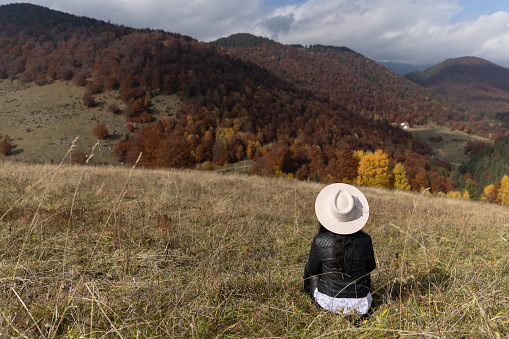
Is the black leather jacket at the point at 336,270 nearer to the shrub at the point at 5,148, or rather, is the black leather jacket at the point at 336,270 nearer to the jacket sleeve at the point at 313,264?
the jacket sleeve at the point at 313,264

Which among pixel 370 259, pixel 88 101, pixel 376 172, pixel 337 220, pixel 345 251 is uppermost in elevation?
pixel 88 101

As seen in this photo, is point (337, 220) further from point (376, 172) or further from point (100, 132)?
point (100, 132)

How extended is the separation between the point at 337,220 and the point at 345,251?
0.31 metres

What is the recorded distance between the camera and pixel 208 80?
394 ft

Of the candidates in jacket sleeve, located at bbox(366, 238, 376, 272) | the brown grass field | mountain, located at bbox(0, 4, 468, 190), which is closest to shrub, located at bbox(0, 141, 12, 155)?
mountain, located at bbox(0, 4, 468, 190)

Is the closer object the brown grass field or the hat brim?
the brown grass field

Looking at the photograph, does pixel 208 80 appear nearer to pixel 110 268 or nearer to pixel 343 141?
pixel 343 141

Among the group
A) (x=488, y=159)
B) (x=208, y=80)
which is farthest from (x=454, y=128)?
(x=208, y=80)

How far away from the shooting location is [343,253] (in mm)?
2244

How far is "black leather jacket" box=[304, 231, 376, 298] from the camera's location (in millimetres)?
2262

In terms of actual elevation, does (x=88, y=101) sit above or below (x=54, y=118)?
above

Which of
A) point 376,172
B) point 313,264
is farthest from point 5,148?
point 376,172

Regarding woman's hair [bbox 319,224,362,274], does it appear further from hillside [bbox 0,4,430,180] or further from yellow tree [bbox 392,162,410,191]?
yellow tree [bbox 392,162,410,191]

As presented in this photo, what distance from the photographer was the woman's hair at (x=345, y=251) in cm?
224
